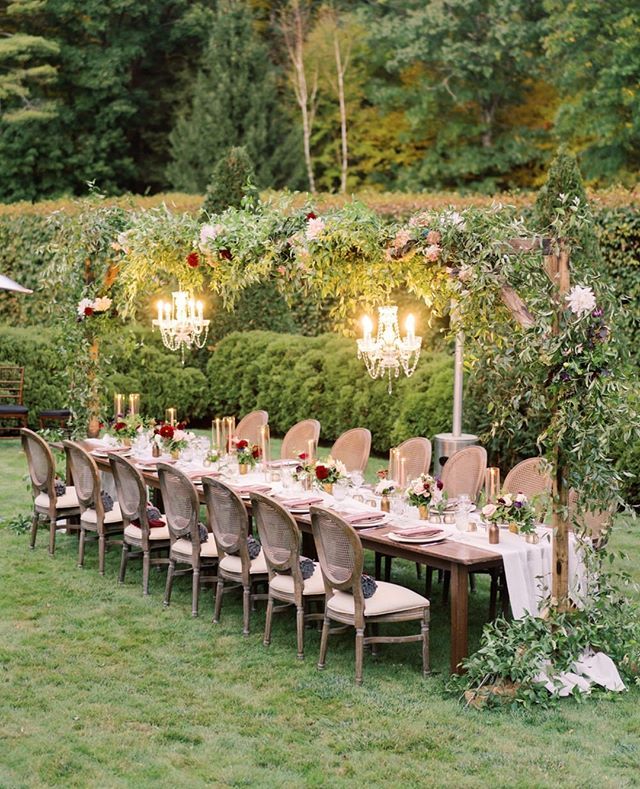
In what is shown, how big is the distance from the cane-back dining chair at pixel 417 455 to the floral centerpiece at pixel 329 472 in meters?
1.29

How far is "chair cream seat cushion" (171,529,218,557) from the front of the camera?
29.3 feet

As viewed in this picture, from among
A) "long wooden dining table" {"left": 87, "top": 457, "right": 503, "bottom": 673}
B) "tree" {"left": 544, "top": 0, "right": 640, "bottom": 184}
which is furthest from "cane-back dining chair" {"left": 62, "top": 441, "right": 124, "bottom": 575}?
"tree" {"left": 544, "top": 0, "right": 640, "bottom": 184}

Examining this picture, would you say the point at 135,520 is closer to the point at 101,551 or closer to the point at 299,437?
the point at 101,551

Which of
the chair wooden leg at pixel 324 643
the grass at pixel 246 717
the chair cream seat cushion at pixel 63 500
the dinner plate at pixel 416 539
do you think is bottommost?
the grass at pixel 246 717

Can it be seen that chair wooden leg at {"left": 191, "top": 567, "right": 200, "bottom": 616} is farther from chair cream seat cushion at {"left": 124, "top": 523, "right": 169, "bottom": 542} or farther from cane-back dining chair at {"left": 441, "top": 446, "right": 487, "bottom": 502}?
cane-back dining chair at {"left": 441, "top": 446, "right": 487, "bottom": 502}

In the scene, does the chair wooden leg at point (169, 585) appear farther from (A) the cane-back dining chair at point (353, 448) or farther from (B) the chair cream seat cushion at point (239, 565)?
(A) the cane-back dining chair at point (353, 448)

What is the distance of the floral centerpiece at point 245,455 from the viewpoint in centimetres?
984

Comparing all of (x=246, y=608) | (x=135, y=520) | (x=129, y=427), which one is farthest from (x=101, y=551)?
(x=246, y=608)

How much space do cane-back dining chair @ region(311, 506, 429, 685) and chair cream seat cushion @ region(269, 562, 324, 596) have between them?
265 mm

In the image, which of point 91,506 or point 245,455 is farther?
point 91,506

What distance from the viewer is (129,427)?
11.2 m

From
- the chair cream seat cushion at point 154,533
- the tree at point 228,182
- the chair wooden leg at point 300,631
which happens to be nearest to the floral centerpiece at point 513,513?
the chair wooden leg at point 300,631

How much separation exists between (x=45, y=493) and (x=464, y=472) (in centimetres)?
374

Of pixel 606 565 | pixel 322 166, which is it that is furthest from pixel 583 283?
pixel 322 166
